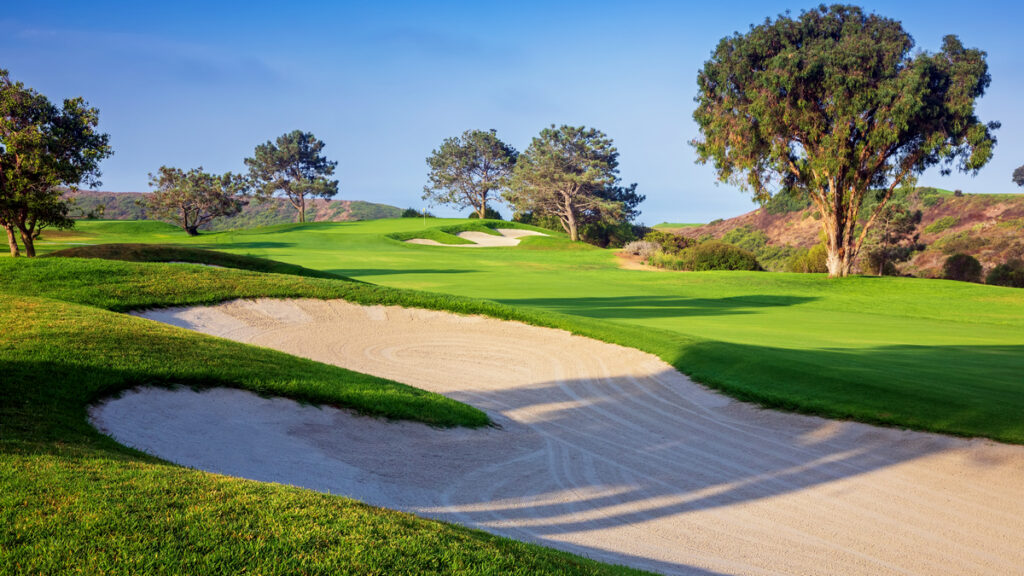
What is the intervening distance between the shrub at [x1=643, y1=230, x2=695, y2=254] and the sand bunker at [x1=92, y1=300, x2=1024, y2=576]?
37.8m

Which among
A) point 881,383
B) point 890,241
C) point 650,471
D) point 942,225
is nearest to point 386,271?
point 881,383

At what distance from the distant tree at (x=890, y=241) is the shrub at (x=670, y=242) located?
74.4 feet

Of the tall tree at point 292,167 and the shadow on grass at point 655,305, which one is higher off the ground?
the tall tree at point 292,167

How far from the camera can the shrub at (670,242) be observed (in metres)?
48.8

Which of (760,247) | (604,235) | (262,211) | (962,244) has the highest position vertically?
(262,211)

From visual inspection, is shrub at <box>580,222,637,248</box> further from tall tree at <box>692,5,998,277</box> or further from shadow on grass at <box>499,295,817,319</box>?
shadow on grass at <box>499,295,817,319</box>

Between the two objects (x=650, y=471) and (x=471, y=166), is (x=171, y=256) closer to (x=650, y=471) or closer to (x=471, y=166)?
(x=650, y=471)

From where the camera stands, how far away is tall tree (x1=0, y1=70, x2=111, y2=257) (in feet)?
74.9

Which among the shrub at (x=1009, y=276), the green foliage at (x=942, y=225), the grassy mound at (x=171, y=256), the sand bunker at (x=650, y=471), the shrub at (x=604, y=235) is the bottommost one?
the sand bunker at (x=650, y=471)

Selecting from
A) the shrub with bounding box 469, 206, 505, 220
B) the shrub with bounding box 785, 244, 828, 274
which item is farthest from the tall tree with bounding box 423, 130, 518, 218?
the shrub with bounding box 785, 244, 828, 274

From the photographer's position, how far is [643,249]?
4975cm

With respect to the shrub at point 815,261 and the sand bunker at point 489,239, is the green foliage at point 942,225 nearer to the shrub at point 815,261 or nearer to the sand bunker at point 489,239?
the shrub at point 815,261

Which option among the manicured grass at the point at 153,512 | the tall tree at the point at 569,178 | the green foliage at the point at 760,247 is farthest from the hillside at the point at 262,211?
the manicured grass at the point at 153,512

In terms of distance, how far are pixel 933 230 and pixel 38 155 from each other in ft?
342
